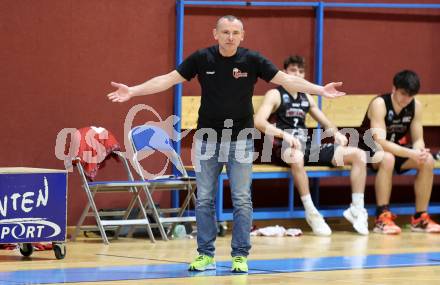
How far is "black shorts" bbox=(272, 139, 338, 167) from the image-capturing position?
31.4 ft

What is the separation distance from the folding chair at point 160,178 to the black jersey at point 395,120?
1976 mm

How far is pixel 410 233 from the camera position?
31.8 ft

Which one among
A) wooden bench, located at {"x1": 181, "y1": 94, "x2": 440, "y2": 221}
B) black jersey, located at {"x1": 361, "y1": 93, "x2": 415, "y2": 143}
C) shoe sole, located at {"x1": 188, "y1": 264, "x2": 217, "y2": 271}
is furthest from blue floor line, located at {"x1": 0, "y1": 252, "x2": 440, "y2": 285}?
black jersey, located at {"x1": 361, "y1": 93, "x2": 415, "y2": 143}

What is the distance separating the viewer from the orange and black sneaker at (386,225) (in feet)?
31.3

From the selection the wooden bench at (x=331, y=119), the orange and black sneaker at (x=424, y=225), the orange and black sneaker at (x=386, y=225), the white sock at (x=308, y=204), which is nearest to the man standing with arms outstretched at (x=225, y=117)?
the wooden bench at (x=331, y=119)

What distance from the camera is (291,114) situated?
955 centimetres

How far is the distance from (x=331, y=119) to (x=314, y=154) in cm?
55

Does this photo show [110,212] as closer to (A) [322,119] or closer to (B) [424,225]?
(A) [322,119]

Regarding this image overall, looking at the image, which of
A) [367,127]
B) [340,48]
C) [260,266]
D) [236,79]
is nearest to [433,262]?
[260,266]

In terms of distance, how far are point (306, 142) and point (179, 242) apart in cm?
174

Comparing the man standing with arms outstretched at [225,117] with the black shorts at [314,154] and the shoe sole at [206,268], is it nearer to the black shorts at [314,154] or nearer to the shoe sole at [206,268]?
the shoe sole at [206,268]

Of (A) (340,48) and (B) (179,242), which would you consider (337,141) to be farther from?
(B) (179,242)

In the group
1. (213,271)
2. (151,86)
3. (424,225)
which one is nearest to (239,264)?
(213,271)

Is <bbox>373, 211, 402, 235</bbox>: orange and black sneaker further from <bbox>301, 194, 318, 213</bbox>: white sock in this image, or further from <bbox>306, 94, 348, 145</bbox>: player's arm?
<bbox>306, 94, 348, 145</bbox>: player's arm
